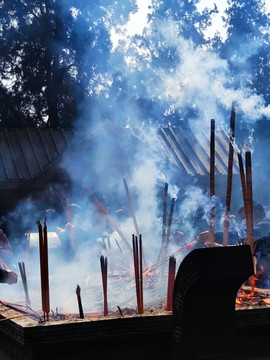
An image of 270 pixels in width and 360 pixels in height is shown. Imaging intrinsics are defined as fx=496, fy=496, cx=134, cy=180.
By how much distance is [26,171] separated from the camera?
40.5ft

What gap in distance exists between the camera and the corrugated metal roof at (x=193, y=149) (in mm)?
13541

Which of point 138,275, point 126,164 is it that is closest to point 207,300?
point 138,275

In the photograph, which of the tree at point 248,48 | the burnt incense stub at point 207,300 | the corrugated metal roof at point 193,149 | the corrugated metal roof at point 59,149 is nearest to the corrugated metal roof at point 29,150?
the corrugated metal roof at point 59,149

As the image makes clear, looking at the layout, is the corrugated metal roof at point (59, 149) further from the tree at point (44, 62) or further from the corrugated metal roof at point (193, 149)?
the tree at point (44, 62)

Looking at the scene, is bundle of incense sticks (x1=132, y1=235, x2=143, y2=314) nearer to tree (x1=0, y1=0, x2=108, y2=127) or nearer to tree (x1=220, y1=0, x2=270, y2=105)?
tree (x1=220, y1=0, x2=270, y2=105)

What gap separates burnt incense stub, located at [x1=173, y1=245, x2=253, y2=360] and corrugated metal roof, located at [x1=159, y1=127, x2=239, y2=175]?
9.46 metres

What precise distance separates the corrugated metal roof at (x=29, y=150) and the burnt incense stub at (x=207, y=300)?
8.86 metres

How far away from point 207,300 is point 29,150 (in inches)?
→ 400

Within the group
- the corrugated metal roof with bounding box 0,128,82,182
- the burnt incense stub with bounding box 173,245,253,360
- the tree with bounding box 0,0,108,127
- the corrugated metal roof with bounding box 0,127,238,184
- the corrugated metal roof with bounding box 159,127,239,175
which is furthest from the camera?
the tree with bounding box 0,0,108,127

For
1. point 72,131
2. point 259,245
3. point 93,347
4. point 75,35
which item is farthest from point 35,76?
point 93,347

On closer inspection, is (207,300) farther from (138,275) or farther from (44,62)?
(44,62)

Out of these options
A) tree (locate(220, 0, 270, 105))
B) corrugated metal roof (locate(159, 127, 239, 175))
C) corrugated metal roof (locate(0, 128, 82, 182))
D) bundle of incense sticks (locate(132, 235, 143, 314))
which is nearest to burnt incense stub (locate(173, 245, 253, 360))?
bundle of incense sticks (locate(132, 235, 143, 314))

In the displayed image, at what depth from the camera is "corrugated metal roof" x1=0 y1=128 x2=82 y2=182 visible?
12.3 m

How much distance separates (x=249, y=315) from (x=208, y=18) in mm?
13956
